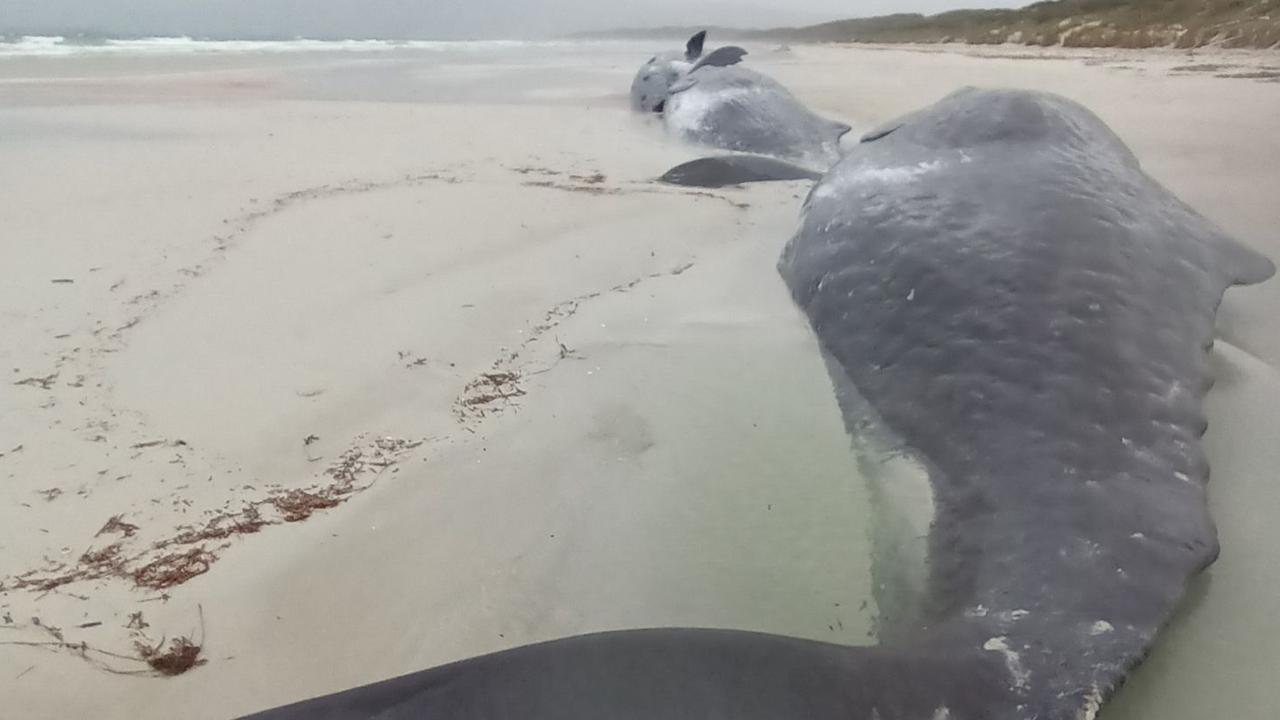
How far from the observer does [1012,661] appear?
1.09 metres

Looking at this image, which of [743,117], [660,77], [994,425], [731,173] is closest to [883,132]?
[994,425]

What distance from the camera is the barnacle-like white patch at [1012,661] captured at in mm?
1060

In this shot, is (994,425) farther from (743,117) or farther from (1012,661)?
(743,117)

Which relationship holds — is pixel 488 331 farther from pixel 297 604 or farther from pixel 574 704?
pixel 574 704

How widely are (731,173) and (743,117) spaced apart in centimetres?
188

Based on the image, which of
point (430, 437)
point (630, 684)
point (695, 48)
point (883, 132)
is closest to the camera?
point (630, 684)

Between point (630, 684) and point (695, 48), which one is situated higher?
point (695, 48)

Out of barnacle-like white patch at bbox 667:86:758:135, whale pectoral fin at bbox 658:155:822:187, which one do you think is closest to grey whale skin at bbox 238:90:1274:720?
whale pectoral fin at bbox 658:155:822:187

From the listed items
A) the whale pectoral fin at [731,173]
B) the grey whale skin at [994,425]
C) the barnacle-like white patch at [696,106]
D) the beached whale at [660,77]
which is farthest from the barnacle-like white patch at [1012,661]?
the beached whale at [660,77]

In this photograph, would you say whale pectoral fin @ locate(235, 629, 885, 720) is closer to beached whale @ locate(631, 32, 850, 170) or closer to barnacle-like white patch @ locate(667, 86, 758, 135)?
beached whale @ locate(631, 32, 850, 170)

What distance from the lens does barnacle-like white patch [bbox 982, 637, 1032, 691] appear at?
1.06m

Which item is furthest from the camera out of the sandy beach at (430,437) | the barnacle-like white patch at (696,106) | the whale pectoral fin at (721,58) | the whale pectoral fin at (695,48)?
the whale pectoral fin at (695,48)

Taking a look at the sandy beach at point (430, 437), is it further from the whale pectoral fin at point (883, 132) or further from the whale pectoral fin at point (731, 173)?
the whale pectoral fin at point (883, 132)

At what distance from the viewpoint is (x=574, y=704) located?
90cm
